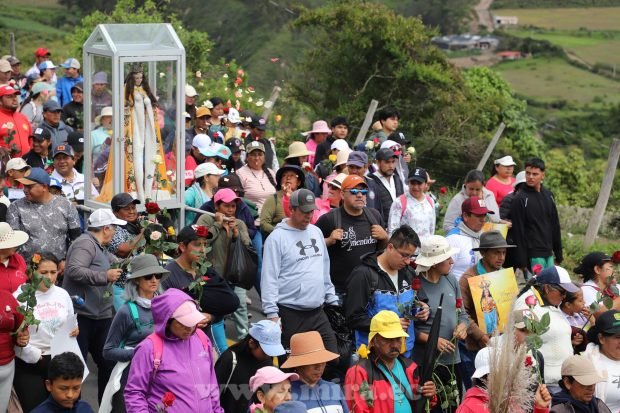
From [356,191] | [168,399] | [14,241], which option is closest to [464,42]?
[356,191]

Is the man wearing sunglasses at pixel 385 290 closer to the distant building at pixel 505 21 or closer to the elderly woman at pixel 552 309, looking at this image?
the elderly woman at pixel 552 309

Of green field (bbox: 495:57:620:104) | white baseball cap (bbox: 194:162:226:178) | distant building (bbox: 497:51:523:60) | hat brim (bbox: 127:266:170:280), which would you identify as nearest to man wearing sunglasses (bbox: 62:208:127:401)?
hat brim (bbox: 127:266:170:280)

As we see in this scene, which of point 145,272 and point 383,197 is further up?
point 145,272

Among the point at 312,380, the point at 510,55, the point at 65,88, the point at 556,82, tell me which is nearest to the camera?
the point at 312,380

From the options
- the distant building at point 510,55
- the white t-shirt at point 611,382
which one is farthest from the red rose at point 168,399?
the distant building at point 510,55

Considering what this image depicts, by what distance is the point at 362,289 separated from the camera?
29.0ft

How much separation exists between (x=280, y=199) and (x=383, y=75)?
12062 millimetres

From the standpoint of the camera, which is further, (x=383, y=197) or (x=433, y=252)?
(x=383, y=197)

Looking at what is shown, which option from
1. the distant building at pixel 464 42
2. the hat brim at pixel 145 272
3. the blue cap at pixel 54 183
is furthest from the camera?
the distant building at pixel 464 42

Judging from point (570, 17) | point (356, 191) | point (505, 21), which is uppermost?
point (356, 191)

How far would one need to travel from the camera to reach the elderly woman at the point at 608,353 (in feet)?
29.3

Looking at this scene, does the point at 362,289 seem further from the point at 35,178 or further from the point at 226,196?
the point at 35,178

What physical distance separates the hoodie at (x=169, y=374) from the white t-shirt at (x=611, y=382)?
3.30m

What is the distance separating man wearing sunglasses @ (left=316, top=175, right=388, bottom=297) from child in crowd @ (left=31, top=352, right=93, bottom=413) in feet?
10.1
